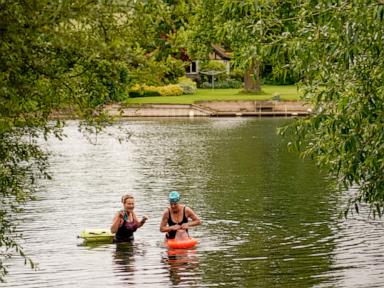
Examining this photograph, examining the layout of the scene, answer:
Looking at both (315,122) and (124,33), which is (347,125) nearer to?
(315,122)

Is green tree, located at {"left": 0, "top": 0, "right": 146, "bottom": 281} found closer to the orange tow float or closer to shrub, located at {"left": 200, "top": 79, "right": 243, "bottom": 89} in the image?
the orange tow float

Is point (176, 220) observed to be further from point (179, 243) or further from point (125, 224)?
point (125, 224)

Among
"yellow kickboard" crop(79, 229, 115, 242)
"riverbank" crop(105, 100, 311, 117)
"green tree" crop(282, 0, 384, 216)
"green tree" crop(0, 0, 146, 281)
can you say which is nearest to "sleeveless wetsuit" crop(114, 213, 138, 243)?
"yellow kickboard" crop(79, 229, 115, 242)

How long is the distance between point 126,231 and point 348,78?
479 inches

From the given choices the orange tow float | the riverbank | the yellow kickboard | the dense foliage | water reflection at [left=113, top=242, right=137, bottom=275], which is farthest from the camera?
the riverbank

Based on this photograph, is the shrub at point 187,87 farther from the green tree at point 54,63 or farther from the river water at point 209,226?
the green tree at point 54,63

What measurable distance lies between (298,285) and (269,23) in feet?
21.8

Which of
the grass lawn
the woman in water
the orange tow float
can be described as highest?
the grass lawn

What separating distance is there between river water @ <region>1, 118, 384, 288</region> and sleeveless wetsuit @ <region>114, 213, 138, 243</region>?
1.38 ft

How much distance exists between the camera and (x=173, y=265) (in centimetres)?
2467

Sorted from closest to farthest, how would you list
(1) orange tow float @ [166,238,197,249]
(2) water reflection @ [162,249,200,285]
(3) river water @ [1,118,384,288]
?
(2) water reflection @ [162,249,200,285]
(3) river water @ [1,118,384,288]
(1) orange tow float @ [166,238,197,249]

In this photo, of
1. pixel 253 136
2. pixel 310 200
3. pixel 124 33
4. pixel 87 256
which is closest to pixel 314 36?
pixel 124 33

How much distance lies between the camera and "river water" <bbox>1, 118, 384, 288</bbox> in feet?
76.0

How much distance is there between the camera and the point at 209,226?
3073 cm
